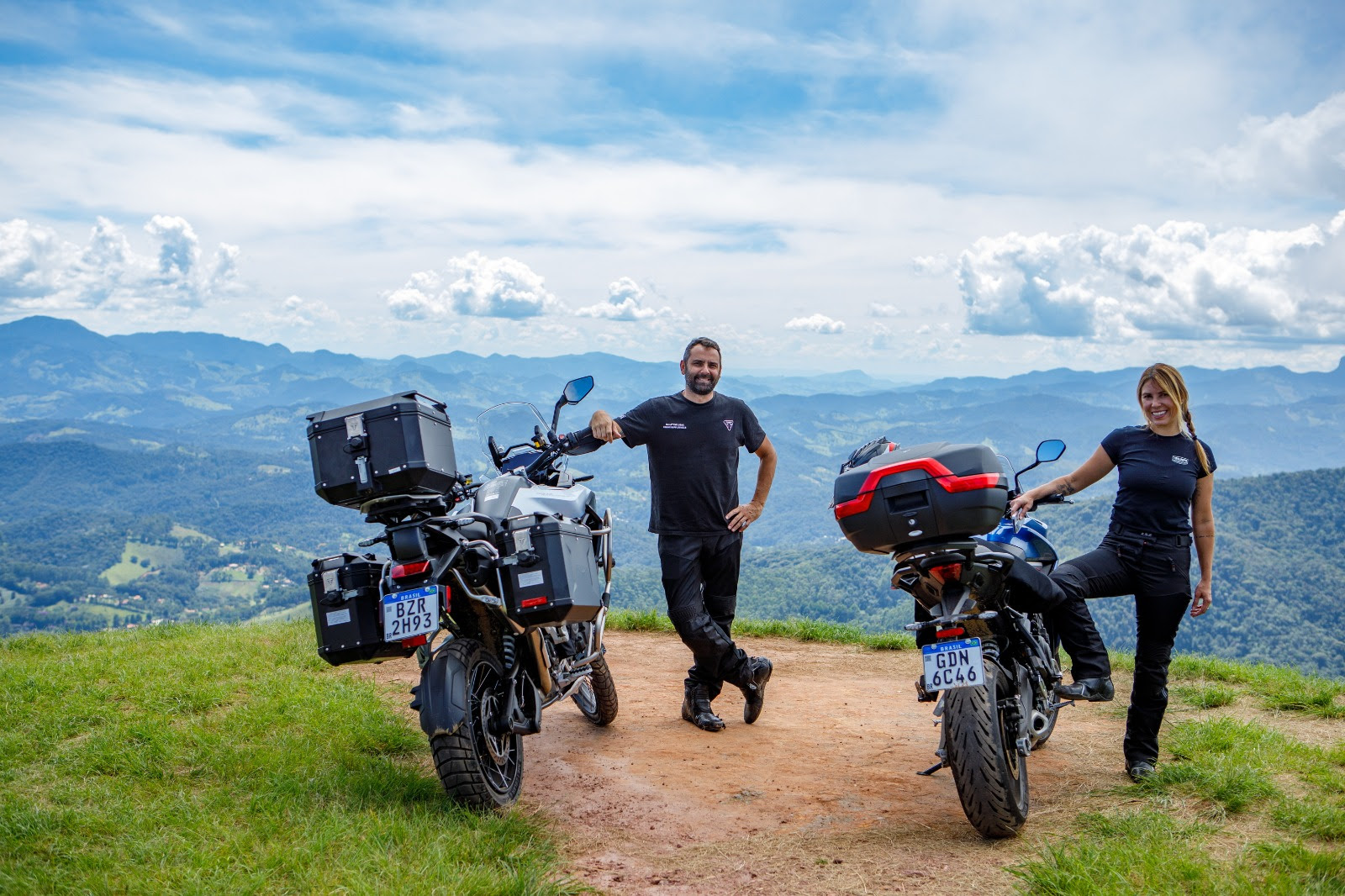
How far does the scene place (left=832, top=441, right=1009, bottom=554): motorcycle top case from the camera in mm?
3830

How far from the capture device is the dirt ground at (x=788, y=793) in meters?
3.60

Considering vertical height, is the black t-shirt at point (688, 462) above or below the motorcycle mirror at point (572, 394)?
below

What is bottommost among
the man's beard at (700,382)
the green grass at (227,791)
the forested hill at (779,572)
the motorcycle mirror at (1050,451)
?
the forested hill at (779,572)

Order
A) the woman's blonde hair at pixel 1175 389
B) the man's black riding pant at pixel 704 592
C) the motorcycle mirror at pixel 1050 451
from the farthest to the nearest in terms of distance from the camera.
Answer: the man's black riding pant at pixel 704 592, the motorcycle mirror at pixel 1050 451, the woman's blonde hair at pixel 1175 389

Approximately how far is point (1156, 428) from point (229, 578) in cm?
14942

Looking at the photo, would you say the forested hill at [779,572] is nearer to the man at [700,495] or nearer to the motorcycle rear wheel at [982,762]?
the man at [700,495]

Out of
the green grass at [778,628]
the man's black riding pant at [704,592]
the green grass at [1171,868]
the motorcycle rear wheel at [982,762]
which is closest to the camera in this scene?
the green grass at [1171,868]

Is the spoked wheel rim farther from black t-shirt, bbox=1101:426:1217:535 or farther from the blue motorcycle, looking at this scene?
black t-shirt, bbox=1101:426:1217:535

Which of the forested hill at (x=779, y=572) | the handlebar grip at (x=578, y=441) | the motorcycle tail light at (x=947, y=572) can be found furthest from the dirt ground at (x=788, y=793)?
the forested hill at (x=779, y=572)

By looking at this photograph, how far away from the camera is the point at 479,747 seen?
4.13 m

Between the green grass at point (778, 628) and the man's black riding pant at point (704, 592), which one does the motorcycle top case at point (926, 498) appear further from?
the green grass at point (778, 628)

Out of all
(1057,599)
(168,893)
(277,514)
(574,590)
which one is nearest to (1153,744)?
(1057,599)

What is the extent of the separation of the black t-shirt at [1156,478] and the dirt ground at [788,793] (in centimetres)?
131

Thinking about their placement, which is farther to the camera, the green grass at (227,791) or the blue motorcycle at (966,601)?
the blue motorcycle at (966,601)
